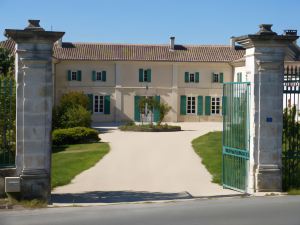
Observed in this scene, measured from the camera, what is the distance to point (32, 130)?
9.89m

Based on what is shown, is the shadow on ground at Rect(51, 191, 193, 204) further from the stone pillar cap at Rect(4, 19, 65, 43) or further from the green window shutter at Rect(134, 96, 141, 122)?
the green window shutter at Rect(134, 96, 141, 122)

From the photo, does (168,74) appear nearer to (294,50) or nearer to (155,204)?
(294,50)

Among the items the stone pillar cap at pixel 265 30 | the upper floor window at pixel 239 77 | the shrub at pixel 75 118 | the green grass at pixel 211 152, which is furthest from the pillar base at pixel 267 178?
the upper floor window at pixel 239 77

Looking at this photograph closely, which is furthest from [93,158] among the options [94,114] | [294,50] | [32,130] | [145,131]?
[294,50]

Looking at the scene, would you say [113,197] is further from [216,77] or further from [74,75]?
[216,77]

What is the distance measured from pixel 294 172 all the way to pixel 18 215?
18.5 ft

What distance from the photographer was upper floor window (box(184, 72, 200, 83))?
41.6 meters

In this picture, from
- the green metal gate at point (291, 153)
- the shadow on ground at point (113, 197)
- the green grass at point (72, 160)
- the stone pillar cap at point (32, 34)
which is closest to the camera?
the stone pillar cap at point (32, 34)

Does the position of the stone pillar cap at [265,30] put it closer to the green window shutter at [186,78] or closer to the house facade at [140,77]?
the house facade at [140,77]

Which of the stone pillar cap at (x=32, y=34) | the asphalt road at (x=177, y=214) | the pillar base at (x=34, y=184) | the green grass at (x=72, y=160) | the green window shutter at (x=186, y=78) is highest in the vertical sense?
the green window shutter at (x=186, y=78)

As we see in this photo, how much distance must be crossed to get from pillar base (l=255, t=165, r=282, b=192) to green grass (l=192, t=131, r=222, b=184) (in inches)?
92.5

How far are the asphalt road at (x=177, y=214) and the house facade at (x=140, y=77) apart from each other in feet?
99.3

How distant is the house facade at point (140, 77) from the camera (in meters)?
40.4

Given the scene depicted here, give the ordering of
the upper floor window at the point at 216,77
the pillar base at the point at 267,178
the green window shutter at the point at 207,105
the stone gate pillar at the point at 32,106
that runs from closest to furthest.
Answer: the stone gate pillar at the point at 32,106, the pillar base at the point at 267,178, the green window shutter at the point at 207,105, the upper floor window at the point at 216,77
